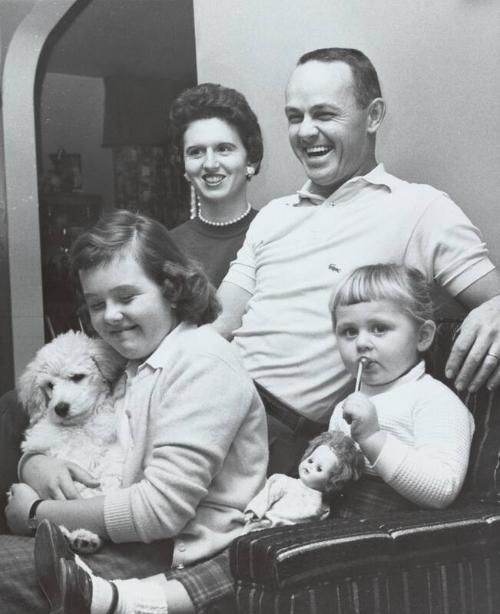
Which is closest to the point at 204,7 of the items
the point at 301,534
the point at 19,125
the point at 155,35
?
the point at 155,35

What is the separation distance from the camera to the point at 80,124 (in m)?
1.62

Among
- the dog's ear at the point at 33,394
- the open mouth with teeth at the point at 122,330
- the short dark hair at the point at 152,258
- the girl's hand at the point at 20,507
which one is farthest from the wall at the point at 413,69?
the girl's hand at the point at 20,507

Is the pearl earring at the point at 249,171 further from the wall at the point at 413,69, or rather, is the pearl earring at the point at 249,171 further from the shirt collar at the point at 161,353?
the shirt collar at the point at 161,353

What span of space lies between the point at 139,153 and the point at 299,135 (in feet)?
1.38

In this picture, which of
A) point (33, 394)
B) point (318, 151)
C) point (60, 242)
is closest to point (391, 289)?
point (318, 151)

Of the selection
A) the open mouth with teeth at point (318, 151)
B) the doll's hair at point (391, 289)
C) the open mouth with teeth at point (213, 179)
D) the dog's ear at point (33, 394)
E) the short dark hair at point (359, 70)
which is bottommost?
the dog's ear at point (33, 394)

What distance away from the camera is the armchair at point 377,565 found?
888mm

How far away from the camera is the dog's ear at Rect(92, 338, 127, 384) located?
4.30ft

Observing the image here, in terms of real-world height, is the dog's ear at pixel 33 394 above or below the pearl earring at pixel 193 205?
below

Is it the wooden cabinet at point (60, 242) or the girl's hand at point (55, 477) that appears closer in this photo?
the girl's hand at point (55, 477)

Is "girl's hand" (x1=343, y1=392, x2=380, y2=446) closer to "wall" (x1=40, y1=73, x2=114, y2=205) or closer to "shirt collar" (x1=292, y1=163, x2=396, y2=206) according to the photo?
"shirt collar" (x1=292, y1=163, x2=396, y2=206)

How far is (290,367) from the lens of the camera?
1344mm

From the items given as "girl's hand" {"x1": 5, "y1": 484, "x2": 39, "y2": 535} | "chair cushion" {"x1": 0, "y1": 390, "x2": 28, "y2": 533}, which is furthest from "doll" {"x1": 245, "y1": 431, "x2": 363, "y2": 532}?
"chair cushion" {"x1": 0, "y1": 390, "x2": 28, "y2": 533}

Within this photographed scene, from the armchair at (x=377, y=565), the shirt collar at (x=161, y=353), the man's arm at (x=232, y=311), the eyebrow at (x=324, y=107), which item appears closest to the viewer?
the armchair at (x=377, y=565)
